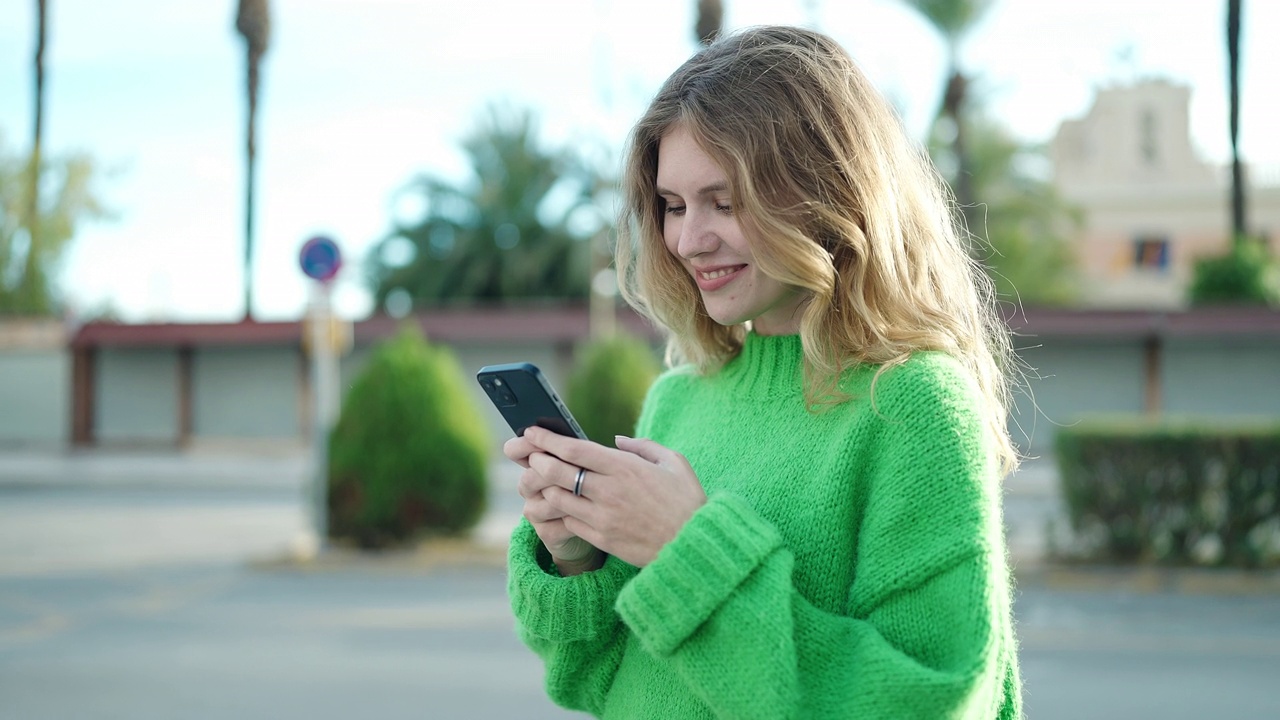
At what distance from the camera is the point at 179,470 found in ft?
71.1

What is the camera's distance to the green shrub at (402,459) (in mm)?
10414

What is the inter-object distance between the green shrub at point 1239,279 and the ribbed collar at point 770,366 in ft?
73.9

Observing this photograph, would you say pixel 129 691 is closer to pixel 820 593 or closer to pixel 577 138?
pixel 820 593

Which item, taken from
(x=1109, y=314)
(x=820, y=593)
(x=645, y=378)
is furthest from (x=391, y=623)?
(x=1109, y=314)

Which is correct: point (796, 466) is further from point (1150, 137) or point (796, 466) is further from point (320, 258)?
point (1150, 137)

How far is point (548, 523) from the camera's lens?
5.28ft

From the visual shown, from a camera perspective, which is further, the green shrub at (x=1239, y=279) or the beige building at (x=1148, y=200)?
the beige building at (x=1148, y=200)

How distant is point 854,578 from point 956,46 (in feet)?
88.7

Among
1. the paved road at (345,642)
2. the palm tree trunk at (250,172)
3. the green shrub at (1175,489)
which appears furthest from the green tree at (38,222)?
the green shrub at (1175,489)

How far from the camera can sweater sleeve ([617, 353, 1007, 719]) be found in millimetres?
1375

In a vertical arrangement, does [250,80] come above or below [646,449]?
above

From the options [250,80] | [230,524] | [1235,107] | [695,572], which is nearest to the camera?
[695,572]

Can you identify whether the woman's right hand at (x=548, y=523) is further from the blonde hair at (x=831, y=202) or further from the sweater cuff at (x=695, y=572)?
the blonde hair at (x=831, y=202)

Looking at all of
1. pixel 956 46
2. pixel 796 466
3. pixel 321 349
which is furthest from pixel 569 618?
pixel 956 46
